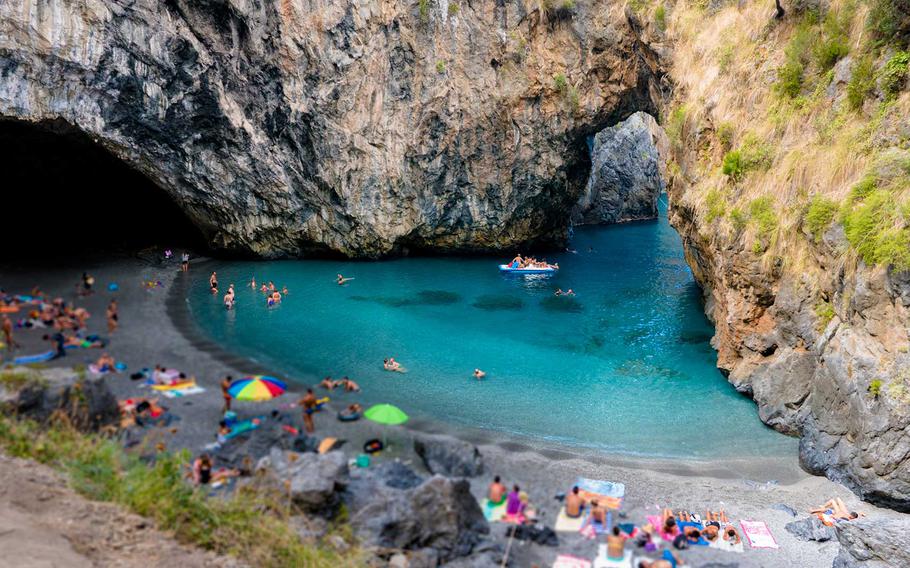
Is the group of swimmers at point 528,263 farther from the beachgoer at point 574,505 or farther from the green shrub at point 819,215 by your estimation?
the beachgoer at point 574,505

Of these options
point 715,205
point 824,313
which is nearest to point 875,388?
point 824,313

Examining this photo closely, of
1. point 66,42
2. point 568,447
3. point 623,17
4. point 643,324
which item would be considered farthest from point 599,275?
point 66,42

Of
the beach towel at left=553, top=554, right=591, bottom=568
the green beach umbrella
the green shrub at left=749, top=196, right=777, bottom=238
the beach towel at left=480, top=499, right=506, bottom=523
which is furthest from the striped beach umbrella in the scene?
the green shrub at left=749, top=196, right=777, bottom=238

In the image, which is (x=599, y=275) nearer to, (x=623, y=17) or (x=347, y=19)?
(x=623, y=17)

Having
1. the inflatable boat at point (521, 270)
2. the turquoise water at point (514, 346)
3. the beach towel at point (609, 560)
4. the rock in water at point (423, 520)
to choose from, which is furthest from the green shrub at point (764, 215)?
the inflatable boat at point (521, 270)

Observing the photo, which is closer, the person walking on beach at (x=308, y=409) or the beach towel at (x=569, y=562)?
the beach towel at (x=569, y=562)

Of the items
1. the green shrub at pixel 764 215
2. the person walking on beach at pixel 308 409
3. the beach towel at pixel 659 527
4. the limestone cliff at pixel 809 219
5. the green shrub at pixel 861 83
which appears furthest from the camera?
the green shrub at pixel 764 215
